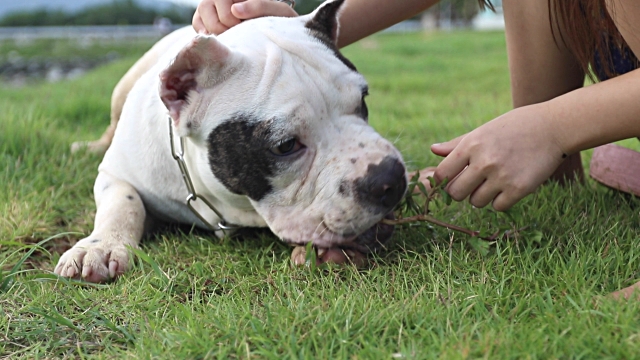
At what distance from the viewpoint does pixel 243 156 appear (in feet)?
5.95

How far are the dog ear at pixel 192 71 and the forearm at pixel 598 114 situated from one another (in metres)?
0.85

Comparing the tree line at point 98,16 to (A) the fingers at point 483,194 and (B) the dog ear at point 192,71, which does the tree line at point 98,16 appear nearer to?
(B) the dog ear at point 192,71

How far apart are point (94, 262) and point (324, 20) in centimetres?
98

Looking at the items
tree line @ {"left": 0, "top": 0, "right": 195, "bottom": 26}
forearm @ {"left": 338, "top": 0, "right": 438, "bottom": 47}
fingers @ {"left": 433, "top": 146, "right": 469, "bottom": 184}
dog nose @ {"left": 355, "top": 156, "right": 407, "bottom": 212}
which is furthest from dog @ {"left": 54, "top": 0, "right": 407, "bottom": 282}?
tree line @ {"left": 0, "top": 0, "right": 195, "bottom": 26}

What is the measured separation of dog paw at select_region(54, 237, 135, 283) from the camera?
1879 millimetres

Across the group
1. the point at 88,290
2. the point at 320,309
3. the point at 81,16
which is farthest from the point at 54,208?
the point at 81,16

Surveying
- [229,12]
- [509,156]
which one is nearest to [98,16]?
[229,12]

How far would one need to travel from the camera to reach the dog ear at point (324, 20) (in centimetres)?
206

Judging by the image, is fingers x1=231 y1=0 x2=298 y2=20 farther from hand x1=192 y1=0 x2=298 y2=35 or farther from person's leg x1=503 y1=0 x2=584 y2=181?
person's leg x1=503 y1=0 x2=584 y2=181

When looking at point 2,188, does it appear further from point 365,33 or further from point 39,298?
point 365,33

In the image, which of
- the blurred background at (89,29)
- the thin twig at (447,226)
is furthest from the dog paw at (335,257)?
the blurred background at (89,29)

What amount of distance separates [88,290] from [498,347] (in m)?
1.08

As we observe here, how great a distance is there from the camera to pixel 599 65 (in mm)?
2164

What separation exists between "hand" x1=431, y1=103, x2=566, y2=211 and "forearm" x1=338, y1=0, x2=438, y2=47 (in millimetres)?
879
